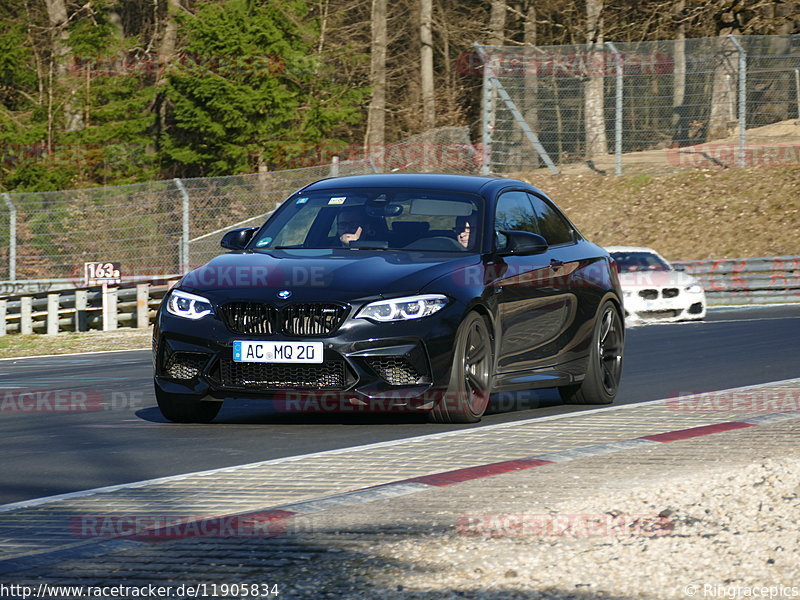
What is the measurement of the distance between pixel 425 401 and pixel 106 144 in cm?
3835

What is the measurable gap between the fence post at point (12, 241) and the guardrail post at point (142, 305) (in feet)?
16.5

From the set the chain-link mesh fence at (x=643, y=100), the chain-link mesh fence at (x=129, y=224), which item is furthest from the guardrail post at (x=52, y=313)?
the chain-link mesh fence at (x=643, y=100)

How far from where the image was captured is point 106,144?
46.4 m

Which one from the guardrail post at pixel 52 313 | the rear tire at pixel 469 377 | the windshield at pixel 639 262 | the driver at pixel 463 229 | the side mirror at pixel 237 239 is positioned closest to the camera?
the rear tire at pixel 469 377

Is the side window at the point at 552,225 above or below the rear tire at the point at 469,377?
above

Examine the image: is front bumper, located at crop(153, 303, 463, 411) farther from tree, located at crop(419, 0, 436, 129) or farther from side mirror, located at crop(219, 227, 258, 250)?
tree, located at crop(419, 0, 436, 129)

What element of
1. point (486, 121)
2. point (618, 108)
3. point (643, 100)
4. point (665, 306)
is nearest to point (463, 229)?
point (665, 306)

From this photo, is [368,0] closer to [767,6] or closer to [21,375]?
[767,6]

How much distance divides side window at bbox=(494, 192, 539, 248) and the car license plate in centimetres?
183

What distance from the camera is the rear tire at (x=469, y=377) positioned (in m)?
9.59

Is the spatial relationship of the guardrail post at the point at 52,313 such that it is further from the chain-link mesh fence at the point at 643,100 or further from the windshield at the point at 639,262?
the chain-link mesh fence at the point at 643,100

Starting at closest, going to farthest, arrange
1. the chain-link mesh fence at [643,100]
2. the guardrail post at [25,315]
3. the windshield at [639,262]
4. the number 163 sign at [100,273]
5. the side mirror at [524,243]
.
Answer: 1. the side mirror at [524,243]
2. the guardrail post at [25,315]
3. the windshield at [639,262]
4. the number 163 sign at [100,273]
5. the chain-link mesh fence at [643,100]

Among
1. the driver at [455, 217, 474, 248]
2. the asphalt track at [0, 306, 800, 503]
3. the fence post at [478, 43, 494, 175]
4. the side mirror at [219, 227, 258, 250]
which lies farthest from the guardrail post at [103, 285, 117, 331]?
the driver at [455, 217, 474, 248]

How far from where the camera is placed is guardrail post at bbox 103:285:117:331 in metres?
24.9
